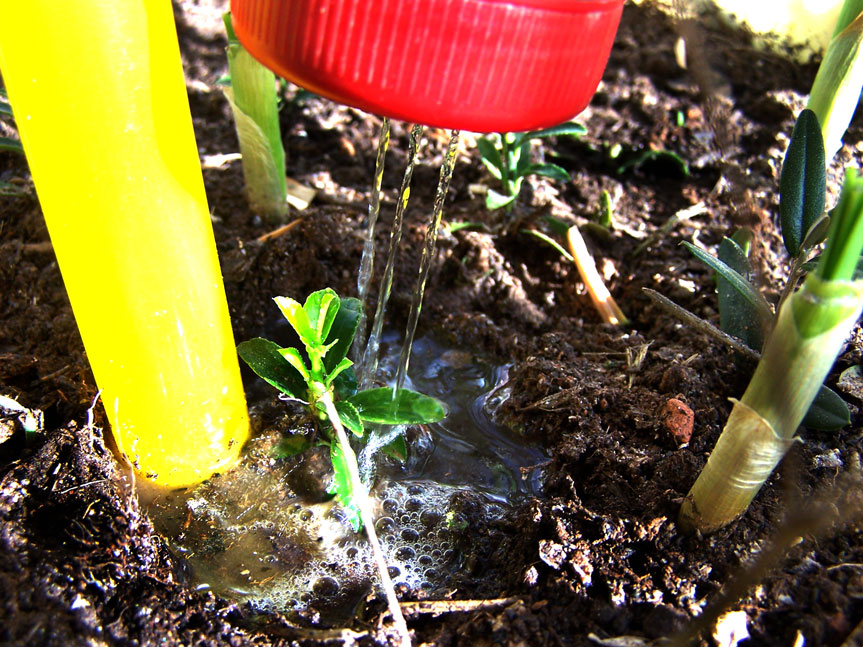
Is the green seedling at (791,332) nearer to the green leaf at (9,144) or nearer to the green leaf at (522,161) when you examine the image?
the green leaf at (522,161)

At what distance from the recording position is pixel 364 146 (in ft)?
5.04

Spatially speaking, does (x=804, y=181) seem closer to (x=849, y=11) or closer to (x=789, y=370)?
(x=849, y=11)

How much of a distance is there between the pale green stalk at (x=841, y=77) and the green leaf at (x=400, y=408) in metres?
0.66

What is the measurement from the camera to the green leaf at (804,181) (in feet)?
3.09

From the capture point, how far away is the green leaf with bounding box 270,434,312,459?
3.15 feet

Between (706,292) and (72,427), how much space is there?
94 centimetres

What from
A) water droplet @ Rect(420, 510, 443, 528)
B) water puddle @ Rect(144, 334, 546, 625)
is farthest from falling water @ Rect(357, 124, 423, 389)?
water droplet @ Rect(420, 510, 443, 528)

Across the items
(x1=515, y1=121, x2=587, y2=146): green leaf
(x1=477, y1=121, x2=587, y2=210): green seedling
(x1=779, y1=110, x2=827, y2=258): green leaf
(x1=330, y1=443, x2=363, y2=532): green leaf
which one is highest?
(x1=779, y1=110, x2=827, y2=258): green leaf

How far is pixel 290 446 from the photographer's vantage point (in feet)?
3.16

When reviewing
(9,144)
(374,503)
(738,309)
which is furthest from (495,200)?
(9,144)

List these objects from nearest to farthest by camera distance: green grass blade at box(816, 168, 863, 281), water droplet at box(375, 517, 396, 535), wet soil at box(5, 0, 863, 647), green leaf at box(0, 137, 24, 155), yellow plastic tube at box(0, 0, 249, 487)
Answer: green grass blade at box(816, 168, 863, 281) → yellow plastic tube at box(0, 0, 249, 487) → wet soil at box(5, 0, 863, 647) → water droplet at box(375, 517, 396, 535) → green leaf at box(0, 137, 24, 155)

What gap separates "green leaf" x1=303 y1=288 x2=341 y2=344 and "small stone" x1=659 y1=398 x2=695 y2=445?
44 cm

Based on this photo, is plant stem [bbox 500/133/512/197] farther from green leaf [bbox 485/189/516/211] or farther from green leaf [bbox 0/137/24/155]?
green leaf [bbox 0/137/24/155]

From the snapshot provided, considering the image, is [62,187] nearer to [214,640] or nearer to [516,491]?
[214,640]
